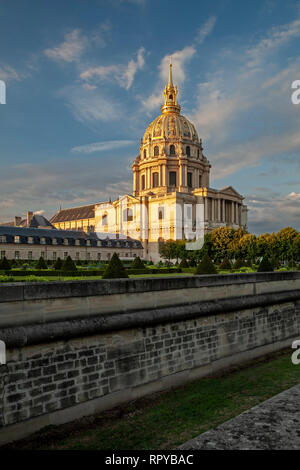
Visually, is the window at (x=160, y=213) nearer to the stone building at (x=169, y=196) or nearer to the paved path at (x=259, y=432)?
the stone building at (x=169, y=196)

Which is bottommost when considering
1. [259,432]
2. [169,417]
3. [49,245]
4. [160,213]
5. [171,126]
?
[169,417]

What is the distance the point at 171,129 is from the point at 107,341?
98524 millimetres

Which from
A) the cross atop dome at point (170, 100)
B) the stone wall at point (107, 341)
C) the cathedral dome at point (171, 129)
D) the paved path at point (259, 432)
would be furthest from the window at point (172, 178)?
the paved path at point (259, 432)

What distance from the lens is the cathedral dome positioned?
101375 mm

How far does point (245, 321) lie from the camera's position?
41.9 feet

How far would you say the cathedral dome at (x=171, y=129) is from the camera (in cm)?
10138

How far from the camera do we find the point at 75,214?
4783 inches

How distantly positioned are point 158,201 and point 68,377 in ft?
269

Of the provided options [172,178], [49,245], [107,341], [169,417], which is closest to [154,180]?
[172,178]

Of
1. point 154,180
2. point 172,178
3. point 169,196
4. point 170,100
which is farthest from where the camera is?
point 170,100

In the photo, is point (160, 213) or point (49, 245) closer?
point (49, 245)

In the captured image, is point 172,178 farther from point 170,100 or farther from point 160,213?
point 170,100

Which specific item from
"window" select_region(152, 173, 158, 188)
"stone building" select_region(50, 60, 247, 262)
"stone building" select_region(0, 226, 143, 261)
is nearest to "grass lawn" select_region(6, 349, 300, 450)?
"stone building" select_region(0, 226, 143, 261)
